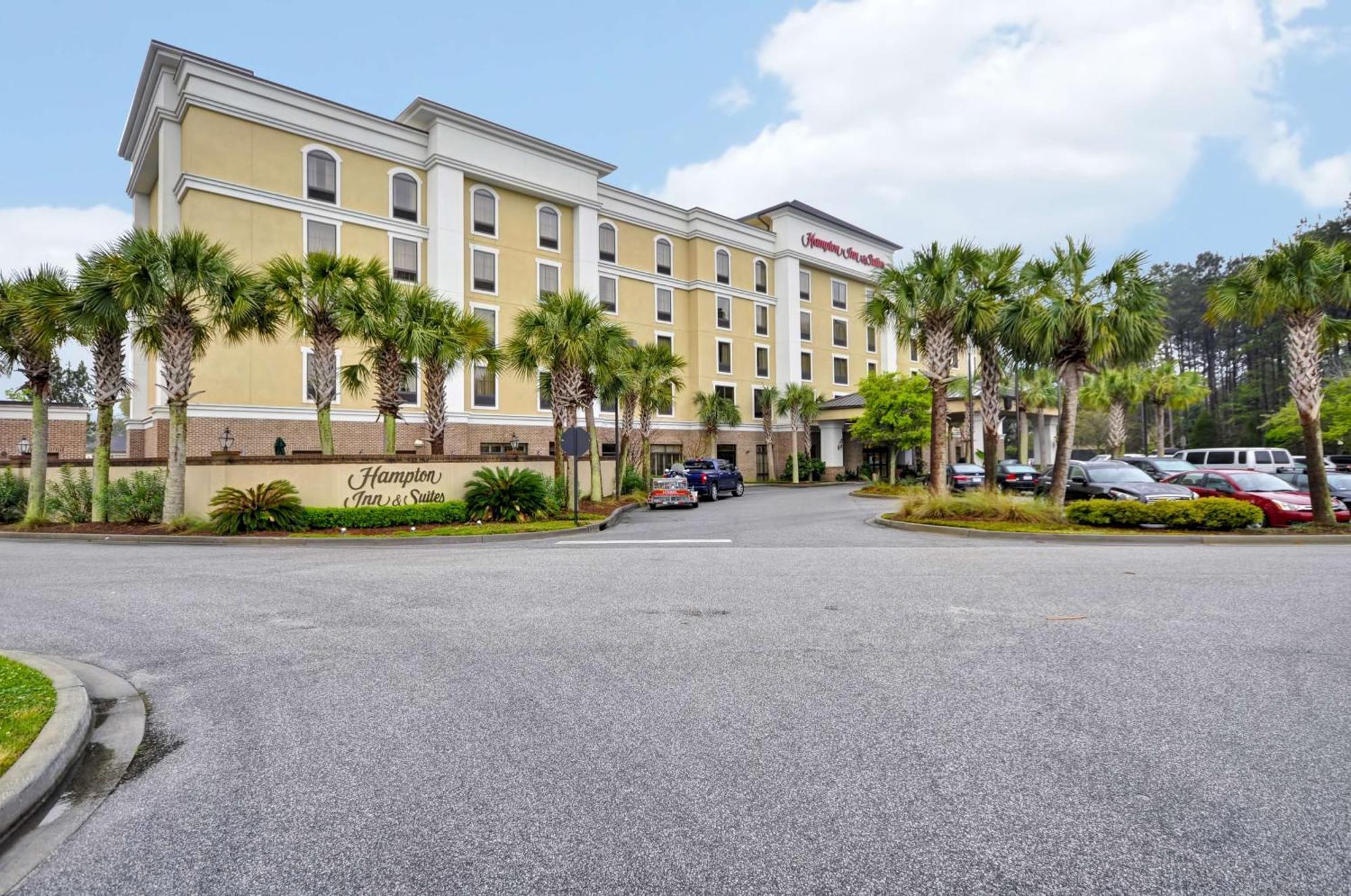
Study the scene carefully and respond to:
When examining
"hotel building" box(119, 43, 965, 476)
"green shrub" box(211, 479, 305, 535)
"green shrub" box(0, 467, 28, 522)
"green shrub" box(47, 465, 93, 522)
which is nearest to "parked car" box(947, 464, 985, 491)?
"hotel building" box(119, 43, 965, 476)

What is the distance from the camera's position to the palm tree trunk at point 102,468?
1803 centimetres

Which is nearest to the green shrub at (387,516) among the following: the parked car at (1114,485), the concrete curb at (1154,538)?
the concrete curb at (1154,538)

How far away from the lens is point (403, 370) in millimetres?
21109

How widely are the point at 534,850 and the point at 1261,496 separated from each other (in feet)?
68.5

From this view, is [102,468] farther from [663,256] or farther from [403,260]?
[663,256]

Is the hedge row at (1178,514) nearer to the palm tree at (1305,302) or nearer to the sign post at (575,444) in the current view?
the palm tree at (1305,302)

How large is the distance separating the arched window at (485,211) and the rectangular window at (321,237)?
6.92m

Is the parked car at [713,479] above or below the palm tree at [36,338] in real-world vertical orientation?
below

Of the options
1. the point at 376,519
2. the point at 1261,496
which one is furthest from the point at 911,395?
the point at 376,519

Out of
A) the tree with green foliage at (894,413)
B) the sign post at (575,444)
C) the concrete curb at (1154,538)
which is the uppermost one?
the tree with green foliage at (894,413)

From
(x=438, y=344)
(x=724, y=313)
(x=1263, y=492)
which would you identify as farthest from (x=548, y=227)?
(x=1263, y=492)

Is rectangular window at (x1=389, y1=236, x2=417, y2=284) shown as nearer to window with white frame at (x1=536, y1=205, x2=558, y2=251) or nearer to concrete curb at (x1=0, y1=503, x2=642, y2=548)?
window with white frame at (x1=536, y1=205, x2=558, y2=251)

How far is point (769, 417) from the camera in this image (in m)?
49.6

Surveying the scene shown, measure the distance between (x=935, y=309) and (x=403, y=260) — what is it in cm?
2453
